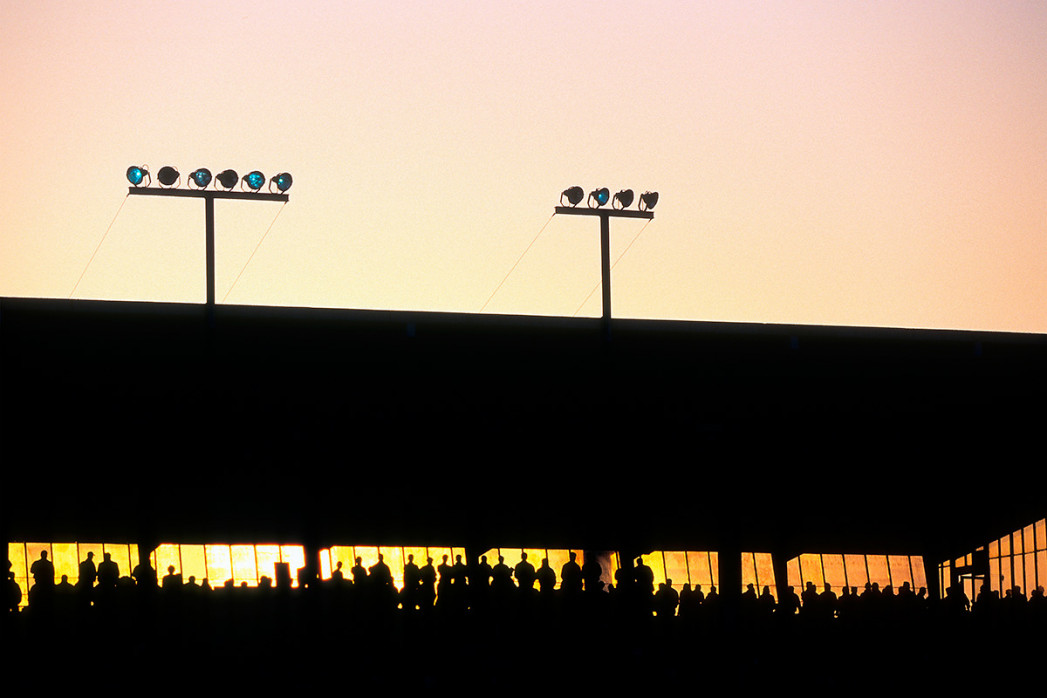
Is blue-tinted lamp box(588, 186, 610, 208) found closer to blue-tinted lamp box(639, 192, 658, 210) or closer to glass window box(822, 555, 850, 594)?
blue-tinted lamp box(639, 192, 658, 210)

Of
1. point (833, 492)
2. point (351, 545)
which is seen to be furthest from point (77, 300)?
point (833, 492)

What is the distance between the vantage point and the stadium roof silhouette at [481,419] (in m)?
32.1

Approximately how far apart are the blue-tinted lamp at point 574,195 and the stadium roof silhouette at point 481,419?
152 inches

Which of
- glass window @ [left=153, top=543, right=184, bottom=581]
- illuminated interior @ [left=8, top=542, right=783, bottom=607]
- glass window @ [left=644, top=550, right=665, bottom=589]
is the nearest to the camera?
illuminated interior @ [left=8, top=542, right=783, bottom=607]

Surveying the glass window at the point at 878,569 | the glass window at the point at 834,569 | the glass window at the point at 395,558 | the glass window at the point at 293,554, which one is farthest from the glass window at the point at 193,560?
the glass window at the point at 878,569

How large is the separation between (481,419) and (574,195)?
203 inches

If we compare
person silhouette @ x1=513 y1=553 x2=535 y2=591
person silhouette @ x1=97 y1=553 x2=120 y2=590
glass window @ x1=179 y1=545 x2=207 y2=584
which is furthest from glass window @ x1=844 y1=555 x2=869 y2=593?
person silhouette @ x1=97 y1=553 x2=120 y2=590

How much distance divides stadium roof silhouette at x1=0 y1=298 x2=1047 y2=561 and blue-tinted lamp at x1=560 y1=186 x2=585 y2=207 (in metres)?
3.85

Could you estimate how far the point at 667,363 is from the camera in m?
34.2

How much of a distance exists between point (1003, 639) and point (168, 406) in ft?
53.3

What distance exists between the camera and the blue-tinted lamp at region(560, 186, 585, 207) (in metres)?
35.8

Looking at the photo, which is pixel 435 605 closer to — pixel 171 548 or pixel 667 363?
pixel 667 363

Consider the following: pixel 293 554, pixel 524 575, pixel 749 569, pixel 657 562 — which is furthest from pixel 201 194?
pixel 749 569

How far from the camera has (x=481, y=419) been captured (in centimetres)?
3519
